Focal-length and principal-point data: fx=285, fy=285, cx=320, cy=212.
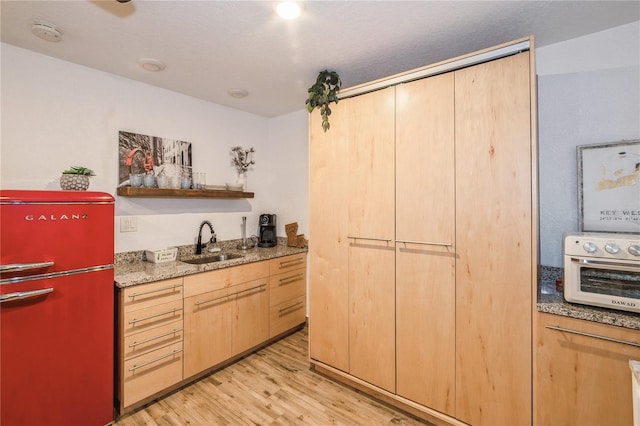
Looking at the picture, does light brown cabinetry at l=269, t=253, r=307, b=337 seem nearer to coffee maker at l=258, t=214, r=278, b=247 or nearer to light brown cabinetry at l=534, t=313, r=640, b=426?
coffee maker at l=258, t=214, r=278, b=247

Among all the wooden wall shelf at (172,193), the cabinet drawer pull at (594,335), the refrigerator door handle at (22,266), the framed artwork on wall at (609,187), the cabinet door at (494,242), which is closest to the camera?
the cabinet drawer pull at (594,335)

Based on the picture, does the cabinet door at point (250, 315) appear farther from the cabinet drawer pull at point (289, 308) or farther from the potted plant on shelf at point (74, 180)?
the potted plant on shelf at point (74, 180)

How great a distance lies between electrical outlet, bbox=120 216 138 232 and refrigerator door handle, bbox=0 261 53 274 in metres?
0.88

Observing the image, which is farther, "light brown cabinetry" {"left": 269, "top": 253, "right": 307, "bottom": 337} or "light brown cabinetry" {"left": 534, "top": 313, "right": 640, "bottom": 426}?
"light brown cabinetry" {"left": 269, "top": 253, "right": 307, "bottom": 337}

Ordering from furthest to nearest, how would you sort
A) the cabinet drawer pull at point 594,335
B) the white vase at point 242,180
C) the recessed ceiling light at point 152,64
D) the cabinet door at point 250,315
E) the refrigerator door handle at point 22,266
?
1. the white vase at point 242,180
2. the cabinet door at point 250,315
3. the recessed ceiling light at point 152,64
4. the refrigerator door handle at point 22,266
5. the cabinet drawer pull at point 594,335

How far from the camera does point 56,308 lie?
1.61 m

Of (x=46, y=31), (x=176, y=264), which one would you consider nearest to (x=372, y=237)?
(x=176, y=264)

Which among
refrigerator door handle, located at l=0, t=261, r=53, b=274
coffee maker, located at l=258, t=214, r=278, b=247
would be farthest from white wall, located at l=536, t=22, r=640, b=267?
refrigerator door handle, located at l=0, t=261, r=53, b=274

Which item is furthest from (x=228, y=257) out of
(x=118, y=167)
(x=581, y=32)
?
(x=581, y=32)

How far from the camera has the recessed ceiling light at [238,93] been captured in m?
2.74

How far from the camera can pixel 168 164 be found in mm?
2740

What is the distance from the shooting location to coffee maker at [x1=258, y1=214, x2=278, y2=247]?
3.36m

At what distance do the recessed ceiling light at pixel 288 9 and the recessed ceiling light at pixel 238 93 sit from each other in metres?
1.25

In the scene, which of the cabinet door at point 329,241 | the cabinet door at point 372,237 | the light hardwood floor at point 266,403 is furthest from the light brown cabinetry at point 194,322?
the cabinet door at point 372,237
